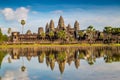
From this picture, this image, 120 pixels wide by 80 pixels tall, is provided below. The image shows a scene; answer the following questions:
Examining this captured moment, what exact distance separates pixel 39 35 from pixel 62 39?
665 inches

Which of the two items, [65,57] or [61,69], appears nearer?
[61,69]

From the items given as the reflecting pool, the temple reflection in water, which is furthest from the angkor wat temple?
the reflecting pool

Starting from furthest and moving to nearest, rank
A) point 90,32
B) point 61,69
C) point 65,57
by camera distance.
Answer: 1. point 90,32
2. point 65,57
3. point 61,69

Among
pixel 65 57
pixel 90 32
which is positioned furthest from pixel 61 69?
pixel 90 32

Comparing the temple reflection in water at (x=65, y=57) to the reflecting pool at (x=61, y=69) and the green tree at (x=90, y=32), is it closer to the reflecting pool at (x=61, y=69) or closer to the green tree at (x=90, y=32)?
the reflecting pool at (x=61, y=69)

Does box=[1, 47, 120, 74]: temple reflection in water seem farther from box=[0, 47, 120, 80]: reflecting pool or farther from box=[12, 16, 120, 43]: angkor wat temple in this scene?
box=[12, 16, 120, 43]: angkor wat temple

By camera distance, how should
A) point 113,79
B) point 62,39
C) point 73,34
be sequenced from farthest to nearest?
point 73,34, point 62,39, point 113,79

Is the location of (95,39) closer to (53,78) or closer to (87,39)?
(87,39)

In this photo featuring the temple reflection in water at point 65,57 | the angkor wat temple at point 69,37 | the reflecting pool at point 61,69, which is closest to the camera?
the reflecting pool at point 61,69

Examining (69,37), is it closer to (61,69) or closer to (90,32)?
(90,32)

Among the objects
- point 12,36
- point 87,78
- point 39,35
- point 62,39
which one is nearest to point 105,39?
point 62,39

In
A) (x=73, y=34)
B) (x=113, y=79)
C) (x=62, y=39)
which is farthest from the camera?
(x=73, y=34)

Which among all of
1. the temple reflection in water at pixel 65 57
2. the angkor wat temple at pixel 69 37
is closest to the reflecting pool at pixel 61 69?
the temple reflection in water at pixel 65 57

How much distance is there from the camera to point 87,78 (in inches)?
1018
